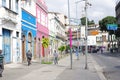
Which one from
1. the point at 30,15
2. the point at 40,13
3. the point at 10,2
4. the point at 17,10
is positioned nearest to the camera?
the point at 10,2

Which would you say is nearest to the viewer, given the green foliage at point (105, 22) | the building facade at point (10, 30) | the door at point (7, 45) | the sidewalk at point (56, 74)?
A: the sidewalk at point (56, 74)

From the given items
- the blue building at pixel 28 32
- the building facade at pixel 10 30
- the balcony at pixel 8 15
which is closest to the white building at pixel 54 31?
the blue building at pixel 28 32

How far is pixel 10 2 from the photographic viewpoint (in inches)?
1348

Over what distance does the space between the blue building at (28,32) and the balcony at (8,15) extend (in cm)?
447

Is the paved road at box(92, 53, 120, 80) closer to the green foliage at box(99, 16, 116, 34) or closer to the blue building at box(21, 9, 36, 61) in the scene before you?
the blue building at box(21, 9, 36, 61)

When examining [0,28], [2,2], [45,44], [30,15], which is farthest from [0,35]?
[30,15]

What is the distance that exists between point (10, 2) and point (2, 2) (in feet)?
10.4

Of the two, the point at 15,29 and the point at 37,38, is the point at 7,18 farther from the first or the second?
the point at 37,38

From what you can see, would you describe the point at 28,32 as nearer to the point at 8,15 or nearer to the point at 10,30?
the point at 10,30

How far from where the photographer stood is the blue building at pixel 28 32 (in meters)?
40.6

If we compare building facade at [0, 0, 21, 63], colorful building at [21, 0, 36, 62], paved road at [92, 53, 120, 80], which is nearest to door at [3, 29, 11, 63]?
building facade at [0, 0, 21, 63]

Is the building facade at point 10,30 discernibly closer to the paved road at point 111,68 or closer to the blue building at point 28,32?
the blue building at point 28,32

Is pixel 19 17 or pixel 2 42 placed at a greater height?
pixel 19 17

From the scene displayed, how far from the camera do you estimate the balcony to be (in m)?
30.5
